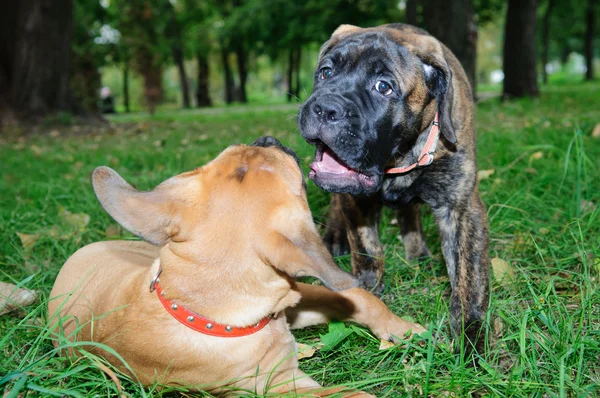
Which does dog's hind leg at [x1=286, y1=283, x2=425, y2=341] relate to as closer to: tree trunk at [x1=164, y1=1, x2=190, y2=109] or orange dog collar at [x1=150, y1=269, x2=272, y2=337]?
orange dog collar at [x1=150, y1=269, x2=272, y2=337]

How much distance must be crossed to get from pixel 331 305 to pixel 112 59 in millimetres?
39196

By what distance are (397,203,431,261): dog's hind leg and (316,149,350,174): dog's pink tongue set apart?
1.16m

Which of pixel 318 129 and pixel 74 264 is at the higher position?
pixel 318 129

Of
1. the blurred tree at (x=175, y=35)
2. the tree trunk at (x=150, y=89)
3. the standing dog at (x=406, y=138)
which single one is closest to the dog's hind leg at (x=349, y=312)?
the standing dog at (x=406, y=138)

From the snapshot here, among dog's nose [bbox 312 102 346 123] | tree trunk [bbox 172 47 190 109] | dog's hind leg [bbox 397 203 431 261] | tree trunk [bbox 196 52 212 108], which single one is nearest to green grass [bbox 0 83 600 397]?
dog's hind leg [bbox 397 203 431 261]

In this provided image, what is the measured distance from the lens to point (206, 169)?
9.02ft

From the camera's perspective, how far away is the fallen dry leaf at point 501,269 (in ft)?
11.5

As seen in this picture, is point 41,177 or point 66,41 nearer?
point 41,177

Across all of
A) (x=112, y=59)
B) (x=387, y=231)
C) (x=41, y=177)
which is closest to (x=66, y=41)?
(x=41, y=177)

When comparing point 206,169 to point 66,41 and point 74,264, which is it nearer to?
point 74,264

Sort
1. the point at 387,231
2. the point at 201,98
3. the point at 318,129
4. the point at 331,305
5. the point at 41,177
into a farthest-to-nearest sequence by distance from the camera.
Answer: the point at 201,98 < the point at 41,177 < the point at 387,231 < the point at 331,305 < the point at 318,129

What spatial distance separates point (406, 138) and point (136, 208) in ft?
5.67

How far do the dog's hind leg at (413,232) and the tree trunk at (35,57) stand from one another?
11.3 meters

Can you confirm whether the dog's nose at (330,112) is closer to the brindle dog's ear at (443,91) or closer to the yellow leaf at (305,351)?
the brindle dog's ear at (443,91)
